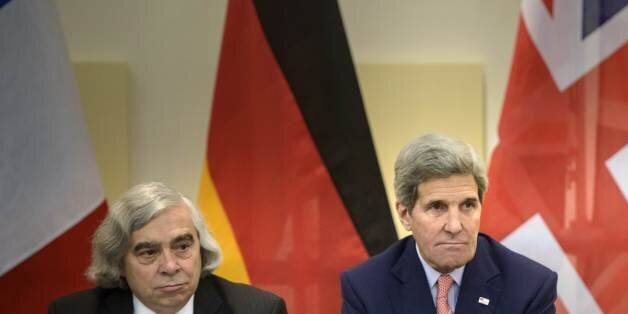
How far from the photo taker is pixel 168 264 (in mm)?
2117

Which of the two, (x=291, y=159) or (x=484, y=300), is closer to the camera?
(x=484, y=300)

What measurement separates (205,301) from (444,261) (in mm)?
725

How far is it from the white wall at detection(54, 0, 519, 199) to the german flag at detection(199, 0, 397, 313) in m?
0.46

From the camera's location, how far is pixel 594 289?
98.4 inches

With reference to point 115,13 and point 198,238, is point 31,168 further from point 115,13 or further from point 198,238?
point 115,13

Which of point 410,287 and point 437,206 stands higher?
point 437,206

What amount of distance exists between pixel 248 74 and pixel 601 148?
116 centimetres

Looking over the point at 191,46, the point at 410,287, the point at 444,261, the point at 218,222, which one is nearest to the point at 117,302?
the point at 218,222

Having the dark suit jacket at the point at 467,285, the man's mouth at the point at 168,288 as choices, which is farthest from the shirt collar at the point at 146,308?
the dark suit jacket at the point at 467,285

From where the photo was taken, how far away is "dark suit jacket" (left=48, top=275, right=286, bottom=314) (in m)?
2.27

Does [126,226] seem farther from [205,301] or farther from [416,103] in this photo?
[416,103]

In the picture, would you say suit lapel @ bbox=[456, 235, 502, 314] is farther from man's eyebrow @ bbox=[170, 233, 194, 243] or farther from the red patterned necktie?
man's eyebrow @ bbox=[170, 233, 194, 243]

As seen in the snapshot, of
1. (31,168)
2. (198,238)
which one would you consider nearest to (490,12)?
(198,238)

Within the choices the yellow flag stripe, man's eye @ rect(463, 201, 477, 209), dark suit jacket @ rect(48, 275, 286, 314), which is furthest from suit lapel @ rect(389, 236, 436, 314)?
the yellow flag stripe
